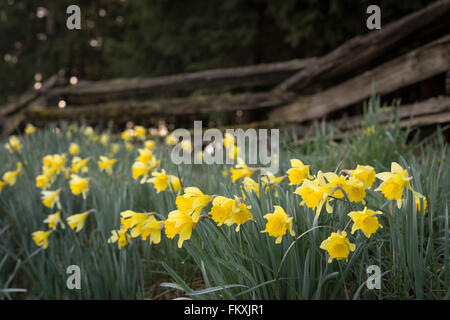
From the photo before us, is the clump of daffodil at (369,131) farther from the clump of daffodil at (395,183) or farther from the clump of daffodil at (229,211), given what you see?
the clump of daffodil at (229,211)

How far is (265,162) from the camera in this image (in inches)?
72.0

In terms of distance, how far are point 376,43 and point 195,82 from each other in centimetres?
223

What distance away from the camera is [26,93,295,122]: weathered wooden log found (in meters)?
4.44

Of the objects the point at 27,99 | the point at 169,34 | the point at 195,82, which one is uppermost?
the point at 169,34

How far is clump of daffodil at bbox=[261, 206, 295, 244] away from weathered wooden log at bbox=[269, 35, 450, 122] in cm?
168

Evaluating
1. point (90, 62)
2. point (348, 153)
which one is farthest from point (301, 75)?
point (90, 62)

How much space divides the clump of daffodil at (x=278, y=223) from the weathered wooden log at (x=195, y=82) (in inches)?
144

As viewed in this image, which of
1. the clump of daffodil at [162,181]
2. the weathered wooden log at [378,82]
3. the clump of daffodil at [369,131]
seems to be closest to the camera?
the clump of daffodil at [162,181]

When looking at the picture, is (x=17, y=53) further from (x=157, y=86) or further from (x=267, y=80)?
(x=267, y=80)

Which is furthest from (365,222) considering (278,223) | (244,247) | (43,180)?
(43,180)

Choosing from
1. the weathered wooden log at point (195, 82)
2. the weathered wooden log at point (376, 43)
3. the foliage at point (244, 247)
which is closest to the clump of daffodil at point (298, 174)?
the foliage at point (244, 247)

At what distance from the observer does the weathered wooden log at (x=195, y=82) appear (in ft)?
14.5

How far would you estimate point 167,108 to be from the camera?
466 centimetres

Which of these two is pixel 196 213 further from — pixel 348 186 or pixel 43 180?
pixel 43 180
